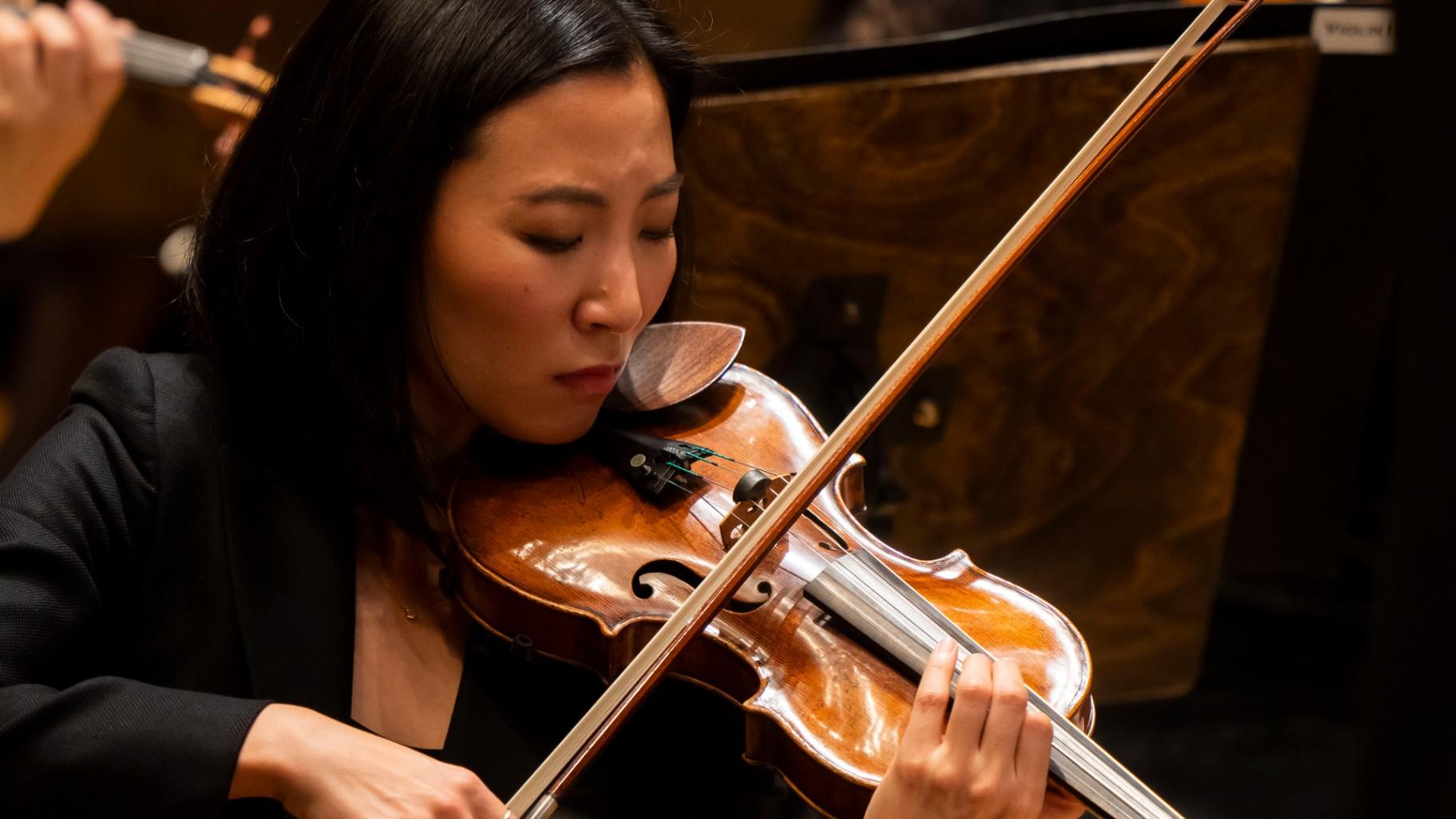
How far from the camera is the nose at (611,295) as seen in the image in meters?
0.98

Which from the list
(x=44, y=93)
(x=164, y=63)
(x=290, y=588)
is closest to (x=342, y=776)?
(x=290, y=588)

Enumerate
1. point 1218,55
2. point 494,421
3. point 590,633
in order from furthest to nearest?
1. point 1218,55
2. point 494,421
3. point 590,633

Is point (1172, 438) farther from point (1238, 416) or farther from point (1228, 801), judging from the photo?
point (1228, 801)

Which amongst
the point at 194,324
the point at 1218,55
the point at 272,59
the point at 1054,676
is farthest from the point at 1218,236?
the point at 272,59

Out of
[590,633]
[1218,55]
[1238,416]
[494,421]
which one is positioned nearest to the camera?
[590,633]

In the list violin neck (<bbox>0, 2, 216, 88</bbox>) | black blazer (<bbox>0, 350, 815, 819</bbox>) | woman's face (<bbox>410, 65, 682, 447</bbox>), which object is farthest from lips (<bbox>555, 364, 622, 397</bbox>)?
violin neck (<bbox>0, 2, 216, 88</bbox>)

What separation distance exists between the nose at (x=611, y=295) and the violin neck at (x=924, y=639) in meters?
0.25

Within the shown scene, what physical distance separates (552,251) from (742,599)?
0.29 meters

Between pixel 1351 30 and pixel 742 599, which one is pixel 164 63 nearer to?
pixel 742 599

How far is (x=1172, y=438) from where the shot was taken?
4.93 ft

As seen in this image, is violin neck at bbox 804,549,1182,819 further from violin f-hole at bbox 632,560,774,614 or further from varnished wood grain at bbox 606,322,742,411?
varnished wood grain at bbox 606,322,742,411

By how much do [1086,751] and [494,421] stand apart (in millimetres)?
512

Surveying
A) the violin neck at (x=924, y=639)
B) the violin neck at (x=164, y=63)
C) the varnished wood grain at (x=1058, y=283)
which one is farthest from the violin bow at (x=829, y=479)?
the violin neck at (x=164, y=63)

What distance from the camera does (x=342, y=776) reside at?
2.66 feet
